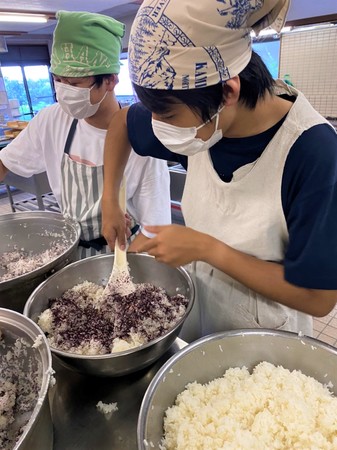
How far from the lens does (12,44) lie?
7.86 meters

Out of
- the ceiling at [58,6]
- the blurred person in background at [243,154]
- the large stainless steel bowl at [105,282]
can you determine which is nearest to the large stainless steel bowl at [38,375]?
the large stainless steel bowl at [105,282]

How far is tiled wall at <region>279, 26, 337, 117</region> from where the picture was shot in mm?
4074

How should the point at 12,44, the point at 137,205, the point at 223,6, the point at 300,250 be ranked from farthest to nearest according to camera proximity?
the point at 12,44 → the point at 137,205 → the point at 300,250 → the point at 223,6

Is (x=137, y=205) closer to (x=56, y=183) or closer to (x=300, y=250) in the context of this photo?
(x=56, y=183)

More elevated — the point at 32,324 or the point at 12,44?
the point at 12,44

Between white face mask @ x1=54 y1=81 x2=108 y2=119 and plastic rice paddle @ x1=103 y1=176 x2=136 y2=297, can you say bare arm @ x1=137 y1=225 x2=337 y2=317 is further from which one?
white face mask @ x1=54 y1=81 x2=108 y2=119

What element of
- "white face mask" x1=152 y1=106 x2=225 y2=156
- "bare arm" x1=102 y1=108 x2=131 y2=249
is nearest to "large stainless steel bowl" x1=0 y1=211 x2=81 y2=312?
"bare arm" x1=102 y1=108 x2=131 y2=249

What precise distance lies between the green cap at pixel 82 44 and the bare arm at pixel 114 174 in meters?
0.26

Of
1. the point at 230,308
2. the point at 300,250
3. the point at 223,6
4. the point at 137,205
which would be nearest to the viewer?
the point at 223,6

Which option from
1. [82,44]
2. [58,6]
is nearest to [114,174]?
[82,44]

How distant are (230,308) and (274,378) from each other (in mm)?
292

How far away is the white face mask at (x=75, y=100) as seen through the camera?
4.81 ft

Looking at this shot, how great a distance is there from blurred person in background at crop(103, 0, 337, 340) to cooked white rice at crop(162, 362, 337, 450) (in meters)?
0.20

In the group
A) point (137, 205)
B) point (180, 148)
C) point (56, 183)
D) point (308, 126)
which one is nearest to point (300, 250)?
point (308, 126)
